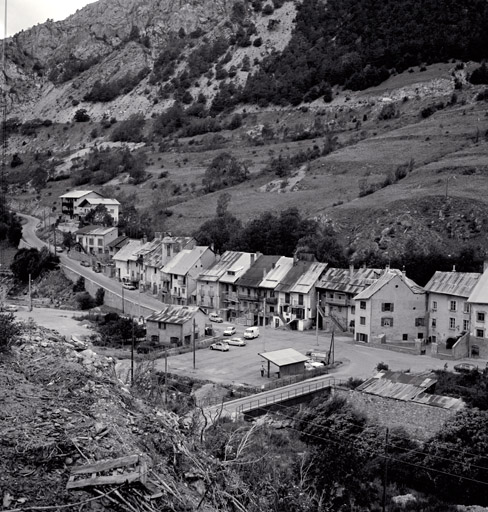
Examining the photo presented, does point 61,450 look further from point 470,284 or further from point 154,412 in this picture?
point 470,284

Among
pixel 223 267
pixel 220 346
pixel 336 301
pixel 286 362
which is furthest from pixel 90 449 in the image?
pixel 223 267

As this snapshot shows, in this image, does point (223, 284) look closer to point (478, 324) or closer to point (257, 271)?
point (257, 271)

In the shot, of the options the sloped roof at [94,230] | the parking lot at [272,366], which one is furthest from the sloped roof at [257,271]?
the sloped roof at [94,230]

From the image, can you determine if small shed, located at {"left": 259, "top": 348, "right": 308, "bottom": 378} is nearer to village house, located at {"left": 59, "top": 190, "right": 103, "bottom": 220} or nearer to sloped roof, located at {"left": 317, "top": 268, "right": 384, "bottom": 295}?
sloped roof, located at {"left": 317, "top": 268, "right": 384, "bottom": 295}

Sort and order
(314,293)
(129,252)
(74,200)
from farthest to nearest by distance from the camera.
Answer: (74,200) → (129,252) → (314,293)

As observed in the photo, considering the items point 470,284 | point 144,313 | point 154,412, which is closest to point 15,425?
point 154,412

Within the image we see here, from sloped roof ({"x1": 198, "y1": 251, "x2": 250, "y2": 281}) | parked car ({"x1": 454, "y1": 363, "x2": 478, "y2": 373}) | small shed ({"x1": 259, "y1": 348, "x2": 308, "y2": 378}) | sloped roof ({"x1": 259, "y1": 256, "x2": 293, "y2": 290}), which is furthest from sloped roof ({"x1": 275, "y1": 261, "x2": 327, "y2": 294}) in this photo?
parked car ({"x1": 454, "y1": 363, "x2": 478, "y2": 373})

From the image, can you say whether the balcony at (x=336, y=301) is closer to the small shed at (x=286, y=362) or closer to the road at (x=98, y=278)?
the small shed at (x=286, y=362)
